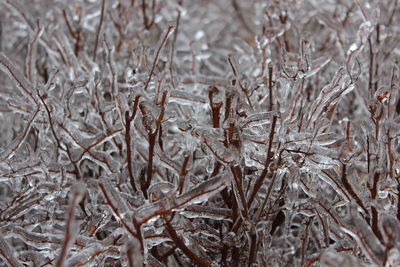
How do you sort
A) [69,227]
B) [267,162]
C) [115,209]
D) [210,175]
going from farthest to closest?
[210,175]
[267,162]
[115,209]
[69,227]

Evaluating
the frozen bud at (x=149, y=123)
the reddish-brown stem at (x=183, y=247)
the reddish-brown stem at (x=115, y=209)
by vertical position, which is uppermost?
the frozen bud at (x=149, y=123)

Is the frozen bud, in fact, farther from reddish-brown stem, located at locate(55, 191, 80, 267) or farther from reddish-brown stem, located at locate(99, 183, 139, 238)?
reddish-brown stem, located at locate(55, 191, 80, 267)

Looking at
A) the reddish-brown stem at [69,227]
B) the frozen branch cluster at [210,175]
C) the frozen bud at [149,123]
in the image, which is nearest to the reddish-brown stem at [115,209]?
the frozen branch cluster at [210,175]

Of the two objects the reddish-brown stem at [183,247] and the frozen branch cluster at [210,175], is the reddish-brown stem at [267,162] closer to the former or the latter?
the frozen branch cluster at [210,175]

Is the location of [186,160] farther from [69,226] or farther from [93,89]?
[93,89]

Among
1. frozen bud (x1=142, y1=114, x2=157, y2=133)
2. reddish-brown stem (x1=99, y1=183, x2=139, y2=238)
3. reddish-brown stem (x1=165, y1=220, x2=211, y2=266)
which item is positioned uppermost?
frozen bud (x1=142, y1=114, x2=157, y2=133)

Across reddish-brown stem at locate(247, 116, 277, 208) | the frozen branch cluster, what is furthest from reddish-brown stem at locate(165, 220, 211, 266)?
reddish-brown stem at locate(247, 116, 277, 208)

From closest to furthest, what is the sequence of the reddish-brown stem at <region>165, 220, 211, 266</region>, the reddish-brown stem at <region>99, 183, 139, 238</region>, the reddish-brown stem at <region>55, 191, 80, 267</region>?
the reddish-brown stem at <region>55, 191, 80, 267</region> < the reddish-brown stem at <region>99, 183, 139, 238</region> < the reddish-brown stem at <region>165, 220, 211, 266</region>

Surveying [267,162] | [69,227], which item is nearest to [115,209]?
[69,227]

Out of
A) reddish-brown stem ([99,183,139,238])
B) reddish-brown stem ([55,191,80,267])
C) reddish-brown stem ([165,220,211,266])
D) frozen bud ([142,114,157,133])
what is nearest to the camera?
reddish-brown stem ([55,191,80,267])

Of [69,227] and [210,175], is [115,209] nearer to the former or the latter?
[69,227]

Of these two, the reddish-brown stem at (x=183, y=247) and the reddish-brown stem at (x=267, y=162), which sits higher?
the reddish-brown stem at (x=267, y=162)

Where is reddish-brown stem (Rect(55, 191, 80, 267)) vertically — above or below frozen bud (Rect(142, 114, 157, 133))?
below
